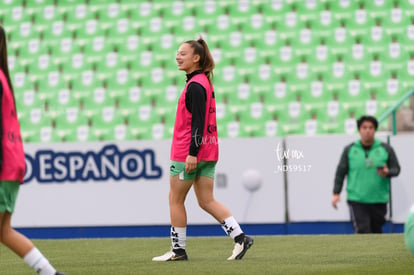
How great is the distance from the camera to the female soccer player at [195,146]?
7.59m

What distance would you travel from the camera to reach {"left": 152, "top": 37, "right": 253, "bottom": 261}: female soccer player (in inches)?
299

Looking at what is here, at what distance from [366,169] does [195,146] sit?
5.32m

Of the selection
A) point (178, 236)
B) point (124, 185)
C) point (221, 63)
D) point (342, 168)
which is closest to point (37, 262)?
point (178, 236)

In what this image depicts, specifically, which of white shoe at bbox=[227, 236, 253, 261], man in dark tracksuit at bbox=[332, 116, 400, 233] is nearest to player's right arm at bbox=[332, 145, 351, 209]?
man in dark tracksuit at bbox=[332, 116, 400, 233]

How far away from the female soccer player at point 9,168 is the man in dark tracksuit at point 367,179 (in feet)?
22.4

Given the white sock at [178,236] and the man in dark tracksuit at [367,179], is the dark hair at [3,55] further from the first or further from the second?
the man in dark tracksuit at [367,179]

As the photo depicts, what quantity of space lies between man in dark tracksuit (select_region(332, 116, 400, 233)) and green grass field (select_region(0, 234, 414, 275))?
1673 mm

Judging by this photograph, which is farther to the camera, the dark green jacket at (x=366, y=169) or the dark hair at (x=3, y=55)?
the dark green jacket at (x=366, y=169)

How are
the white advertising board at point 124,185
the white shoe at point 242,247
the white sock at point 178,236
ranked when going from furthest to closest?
the white advertising board at point 124,185 → the white shoe at point 242,247 → the white sock at point 178,236

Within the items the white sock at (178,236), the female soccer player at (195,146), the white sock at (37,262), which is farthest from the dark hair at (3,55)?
the white sock at (178,236)

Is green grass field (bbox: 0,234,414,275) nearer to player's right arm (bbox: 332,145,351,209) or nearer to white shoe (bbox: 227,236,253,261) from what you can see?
white shoe (bbox: 227,236,253,261)

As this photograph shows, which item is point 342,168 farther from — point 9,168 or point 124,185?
point 9,168

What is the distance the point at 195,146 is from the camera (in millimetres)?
7551

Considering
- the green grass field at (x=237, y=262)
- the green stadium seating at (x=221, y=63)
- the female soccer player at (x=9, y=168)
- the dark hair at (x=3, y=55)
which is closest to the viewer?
the female soccer player at (x=9, y=168)
